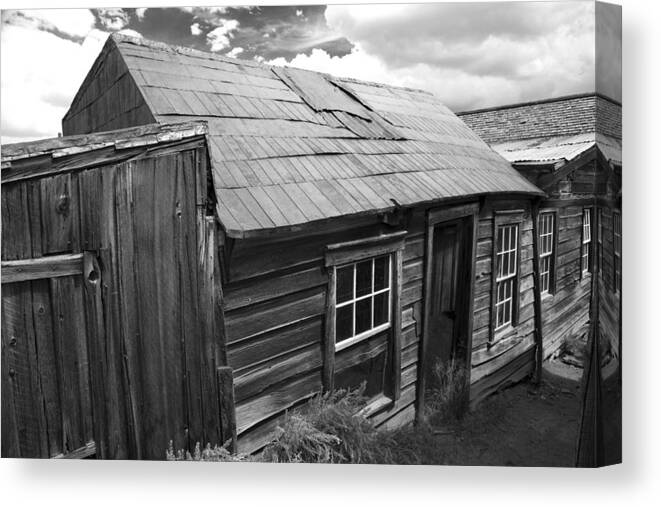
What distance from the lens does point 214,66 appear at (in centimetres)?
355

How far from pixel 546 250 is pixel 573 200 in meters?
0.43

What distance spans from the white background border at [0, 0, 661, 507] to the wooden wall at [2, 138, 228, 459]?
17.3 inches

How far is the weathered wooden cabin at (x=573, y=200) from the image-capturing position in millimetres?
3205

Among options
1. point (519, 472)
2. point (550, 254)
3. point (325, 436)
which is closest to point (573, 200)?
point (550, 254)

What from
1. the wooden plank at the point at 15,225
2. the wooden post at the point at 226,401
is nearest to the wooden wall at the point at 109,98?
the wooden plank at the point at 15,225

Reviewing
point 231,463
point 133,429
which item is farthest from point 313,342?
point 133,429

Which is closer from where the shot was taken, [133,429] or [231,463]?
[133,429]

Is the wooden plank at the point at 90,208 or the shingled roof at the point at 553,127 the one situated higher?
the shingled roof at the point at 553,127

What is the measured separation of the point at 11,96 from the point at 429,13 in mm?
2509

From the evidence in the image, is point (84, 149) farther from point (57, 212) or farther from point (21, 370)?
point (21, 370)

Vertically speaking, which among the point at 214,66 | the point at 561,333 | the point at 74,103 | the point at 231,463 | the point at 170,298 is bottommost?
the point at 231,463

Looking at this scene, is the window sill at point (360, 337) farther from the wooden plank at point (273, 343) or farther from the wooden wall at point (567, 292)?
the wooden wall at point (567, 292)

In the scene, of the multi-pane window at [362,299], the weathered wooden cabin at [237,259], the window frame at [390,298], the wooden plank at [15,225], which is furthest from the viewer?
the multi-pane window at [362,299]

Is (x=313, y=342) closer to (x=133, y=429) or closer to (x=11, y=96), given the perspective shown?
(x=133, y=429)
